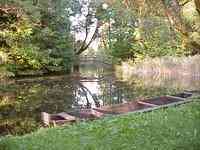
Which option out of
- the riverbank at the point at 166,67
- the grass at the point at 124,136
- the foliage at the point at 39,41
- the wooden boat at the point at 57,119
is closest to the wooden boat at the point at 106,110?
the wooden boat at the point at 57,119

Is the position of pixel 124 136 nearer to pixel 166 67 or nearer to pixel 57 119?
pixel 57 119

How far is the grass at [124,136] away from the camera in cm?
564

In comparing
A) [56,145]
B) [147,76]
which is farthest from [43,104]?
[147,76]

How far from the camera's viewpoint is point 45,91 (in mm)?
16609

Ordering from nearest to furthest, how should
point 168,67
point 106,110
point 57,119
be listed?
1. point 57,119
2. point 106,110
3. point 168,67

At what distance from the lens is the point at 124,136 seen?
615 centimetres

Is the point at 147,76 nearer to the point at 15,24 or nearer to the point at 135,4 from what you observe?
the point at 15,24

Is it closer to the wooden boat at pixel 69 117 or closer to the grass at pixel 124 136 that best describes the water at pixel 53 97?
the wooden boat at pixel 69 117

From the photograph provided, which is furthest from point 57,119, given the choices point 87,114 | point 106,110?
point 106,110

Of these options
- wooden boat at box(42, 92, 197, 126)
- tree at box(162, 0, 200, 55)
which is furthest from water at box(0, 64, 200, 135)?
tree at box(162, 0, 200, 55)

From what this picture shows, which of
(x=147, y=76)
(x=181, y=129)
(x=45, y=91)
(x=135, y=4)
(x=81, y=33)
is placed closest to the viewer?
(x=135, y=4)

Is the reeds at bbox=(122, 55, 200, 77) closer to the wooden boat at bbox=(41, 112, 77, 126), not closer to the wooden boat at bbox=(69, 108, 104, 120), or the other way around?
the wooden boat at bbox=(69, 108, 104, 120)

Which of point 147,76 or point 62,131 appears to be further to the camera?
point 147,76

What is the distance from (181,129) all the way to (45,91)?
10.8 meters
